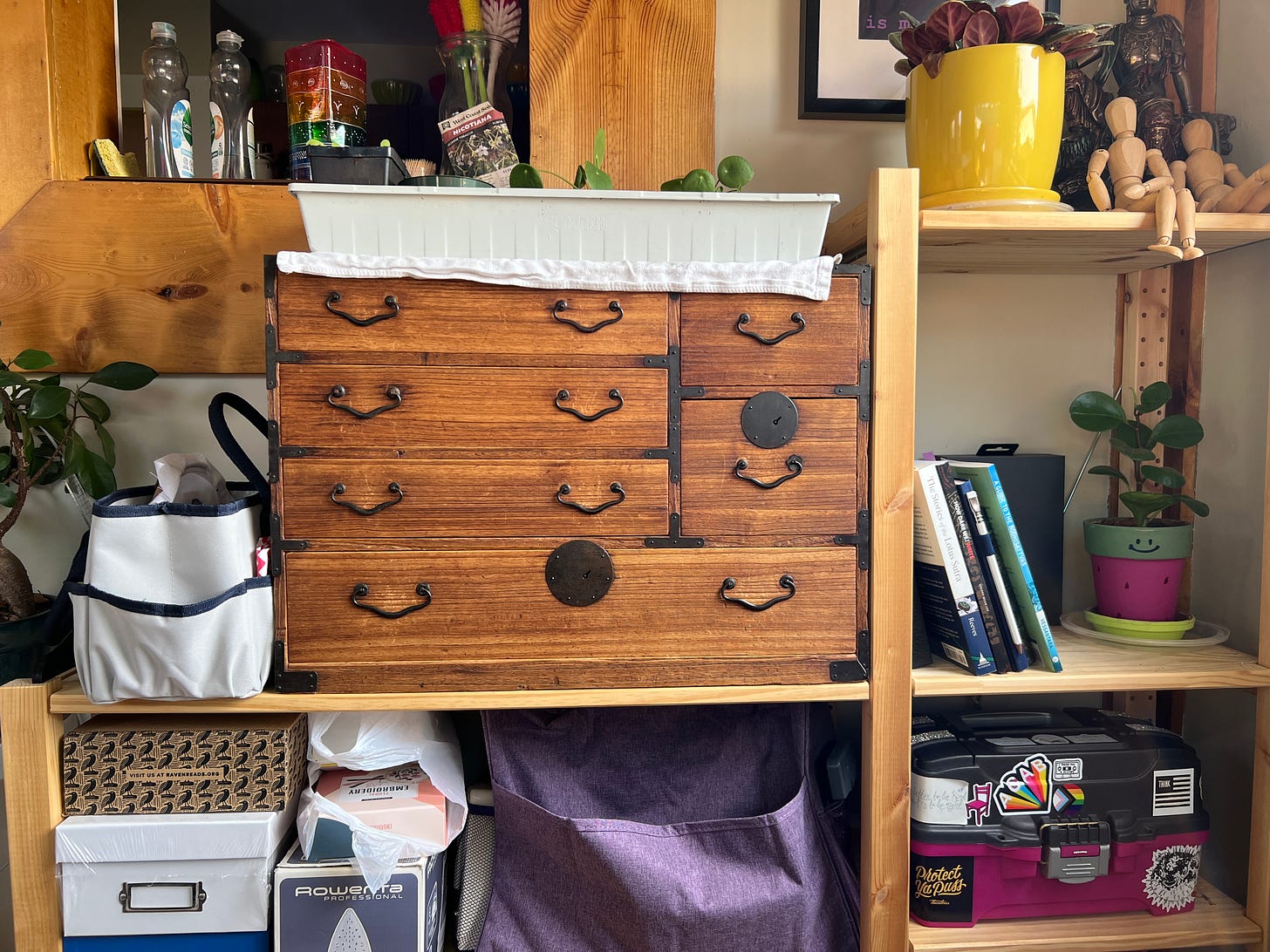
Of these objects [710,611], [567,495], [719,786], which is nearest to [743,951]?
[719,786]

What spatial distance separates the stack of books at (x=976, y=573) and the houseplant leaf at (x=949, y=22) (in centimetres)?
56

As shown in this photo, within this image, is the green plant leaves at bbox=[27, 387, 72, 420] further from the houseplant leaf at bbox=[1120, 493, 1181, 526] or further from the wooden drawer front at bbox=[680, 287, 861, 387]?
the houseplant leaf at bbox=[1120, 493, 1181, 526]

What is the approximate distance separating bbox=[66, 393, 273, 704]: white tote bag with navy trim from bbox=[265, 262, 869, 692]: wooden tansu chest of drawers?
0.05 metres

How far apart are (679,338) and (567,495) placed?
24 cm

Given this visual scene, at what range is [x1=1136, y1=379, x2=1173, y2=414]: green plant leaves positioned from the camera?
4.32 ft

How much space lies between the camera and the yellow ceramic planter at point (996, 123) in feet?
3.57

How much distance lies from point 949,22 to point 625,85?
0.51m

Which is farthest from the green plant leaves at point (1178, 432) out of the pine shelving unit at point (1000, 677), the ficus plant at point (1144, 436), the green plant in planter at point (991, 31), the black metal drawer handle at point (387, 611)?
the black metal drawer handle at point (387, 611)

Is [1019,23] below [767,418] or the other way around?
the other way around

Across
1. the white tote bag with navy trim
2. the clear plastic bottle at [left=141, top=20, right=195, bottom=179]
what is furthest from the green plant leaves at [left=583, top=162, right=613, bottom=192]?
the clear plastic bottle at [left=141, top=20, right=195, bottom=179]

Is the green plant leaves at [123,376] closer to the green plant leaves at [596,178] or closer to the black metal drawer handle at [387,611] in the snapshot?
the black metal drawer handle at [387,611]

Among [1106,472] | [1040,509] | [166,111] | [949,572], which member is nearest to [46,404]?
[166,111]

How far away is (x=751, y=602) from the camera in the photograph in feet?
3.52

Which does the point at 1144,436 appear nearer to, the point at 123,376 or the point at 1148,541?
the point at 1148,541
